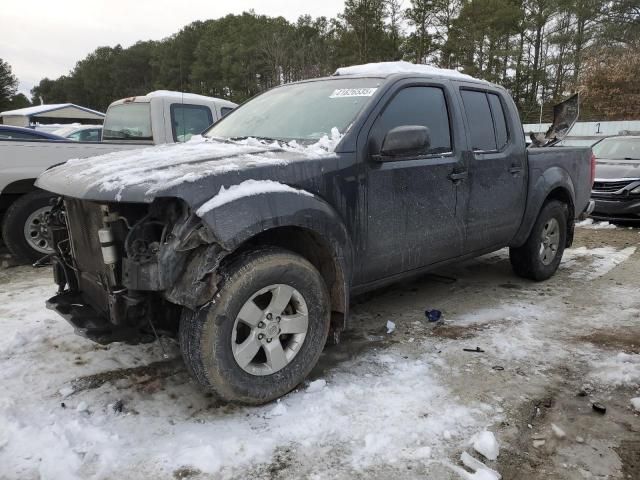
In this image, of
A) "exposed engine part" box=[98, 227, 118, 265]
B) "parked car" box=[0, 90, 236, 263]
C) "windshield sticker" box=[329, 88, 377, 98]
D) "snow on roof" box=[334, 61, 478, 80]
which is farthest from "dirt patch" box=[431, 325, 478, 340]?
"parked car" box=[0, 90, 236, 263]

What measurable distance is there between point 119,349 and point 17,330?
93cm

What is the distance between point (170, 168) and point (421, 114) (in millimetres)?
1924

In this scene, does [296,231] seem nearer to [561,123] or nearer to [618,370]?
[618,370]

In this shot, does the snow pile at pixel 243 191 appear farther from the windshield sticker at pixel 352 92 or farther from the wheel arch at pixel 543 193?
the wheel arch at pixel 543 193

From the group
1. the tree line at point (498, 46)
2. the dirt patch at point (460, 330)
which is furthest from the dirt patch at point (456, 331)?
the tree line at point (498, 46)

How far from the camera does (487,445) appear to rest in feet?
7.90

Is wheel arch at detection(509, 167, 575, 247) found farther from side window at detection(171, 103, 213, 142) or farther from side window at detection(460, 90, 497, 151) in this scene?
side window at detection(171, 103, 213, 142)

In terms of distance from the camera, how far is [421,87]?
146 inches

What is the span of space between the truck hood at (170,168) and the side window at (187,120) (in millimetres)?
4231

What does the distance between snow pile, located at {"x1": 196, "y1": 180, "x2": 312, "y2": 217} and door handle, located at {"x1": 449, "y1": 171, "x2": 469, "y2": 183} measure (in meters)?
1.45

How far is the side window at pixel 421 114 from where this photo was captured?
3.38 metres

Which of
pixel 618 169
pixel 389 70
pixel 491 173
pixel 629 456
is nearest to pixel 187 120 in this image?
pixel 389 70

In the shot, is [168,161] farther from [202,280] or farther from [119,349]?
[119,349]

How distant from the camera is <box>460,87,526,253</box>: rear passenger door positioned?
404 cm
